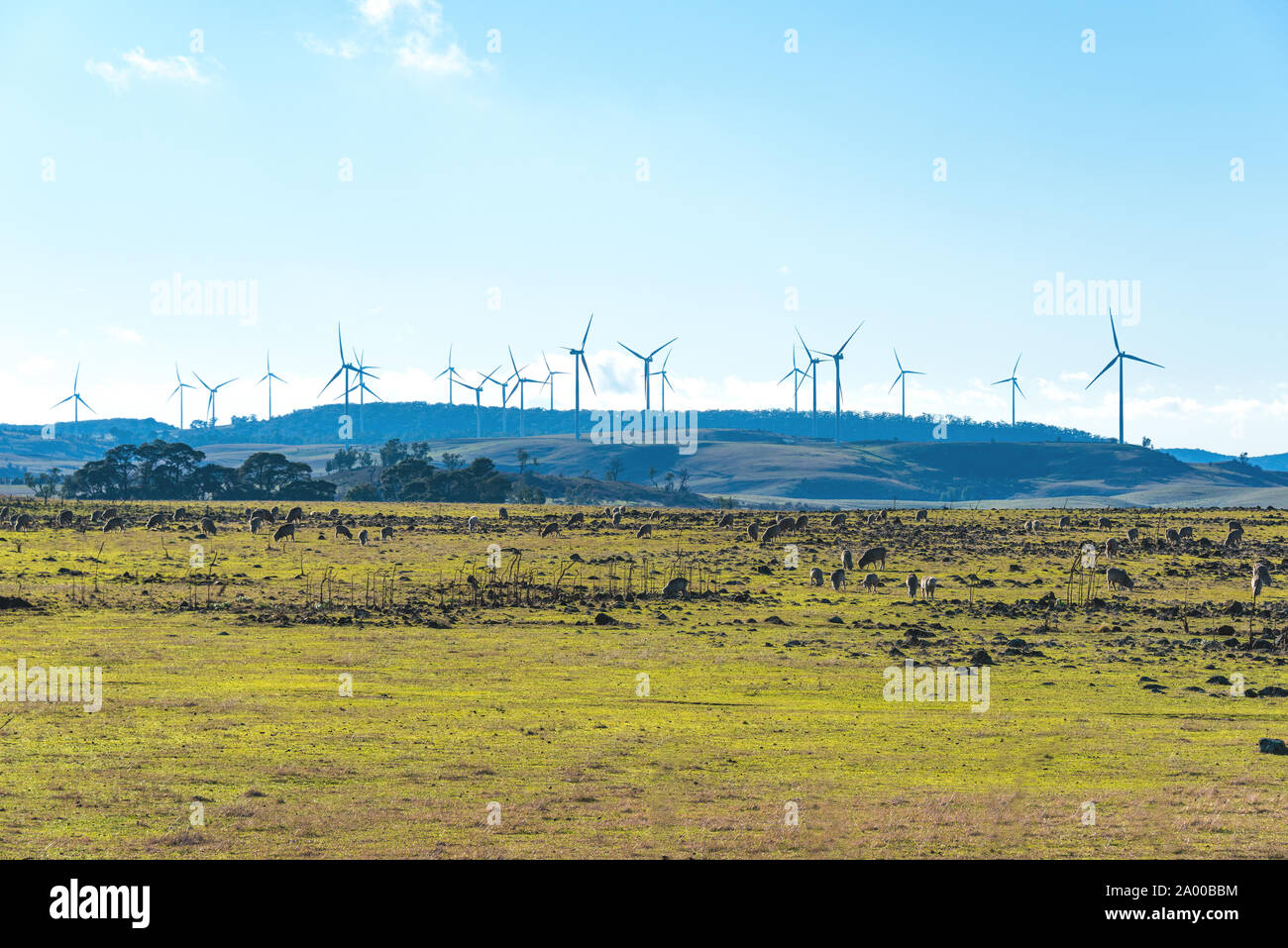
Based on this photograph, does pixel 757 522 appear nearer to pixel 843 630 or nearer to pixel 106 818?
pixel 843 630

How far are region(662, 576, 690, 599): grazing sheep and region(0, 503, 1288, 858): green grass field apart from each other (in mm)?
604

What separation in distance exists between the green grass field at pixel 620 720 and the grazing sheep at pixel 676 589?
23.8 inches

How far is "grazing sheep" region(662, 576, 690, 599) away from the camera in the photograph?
44594 mm

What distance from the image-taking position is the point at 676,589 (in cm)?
4484

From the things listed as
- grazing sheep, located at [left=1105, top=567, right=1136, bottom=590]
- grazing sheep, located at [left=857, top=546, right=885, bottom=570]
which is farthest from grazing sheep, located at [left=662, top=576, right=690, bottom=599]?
grazing sheep, located at [left=1105, top=567, right=1136, bottom=590]

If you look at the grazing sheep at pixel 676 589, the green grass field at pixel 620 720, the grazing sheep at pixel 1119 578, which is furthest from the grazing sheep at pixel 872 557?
the grazing sheep at pixel 676 589

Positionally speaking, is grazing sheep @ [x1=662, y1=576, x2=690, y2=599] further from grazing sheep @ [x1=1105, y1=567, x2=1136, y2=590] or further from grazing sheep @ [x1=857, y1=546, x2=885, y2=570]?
grazing sheep @ [x1=1105, y1=567, x2=1136, y2=590]

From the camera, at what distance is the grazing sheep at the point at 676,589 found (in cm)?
4459

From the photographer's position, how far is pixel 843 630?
36719 mm

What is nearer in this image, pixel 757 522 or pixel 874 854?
pixel 874 854

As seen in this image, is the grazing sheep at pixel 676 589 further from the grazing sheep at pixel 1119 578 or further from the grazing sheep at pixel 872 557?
the grazing sheep at pixel 1119 578
